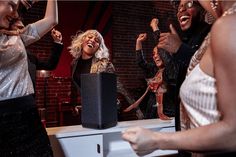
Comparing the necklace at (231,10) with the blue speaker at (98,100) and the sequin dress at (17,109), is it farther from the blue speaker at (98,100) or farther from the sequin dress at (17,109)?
the blue speaker at (98,100)

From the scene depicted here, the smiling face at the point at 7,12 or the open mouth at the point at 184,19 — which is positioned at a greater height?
the open mouth at the point at 184,19

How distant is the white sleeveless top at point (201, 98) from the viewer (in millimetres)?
661

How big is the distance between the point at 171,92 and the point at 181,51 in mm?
1193

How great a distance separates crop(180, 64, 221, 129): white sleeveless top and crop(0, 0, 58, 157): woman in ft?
2.86

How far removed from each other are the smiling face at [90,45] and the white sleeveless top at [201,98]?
2.40 m

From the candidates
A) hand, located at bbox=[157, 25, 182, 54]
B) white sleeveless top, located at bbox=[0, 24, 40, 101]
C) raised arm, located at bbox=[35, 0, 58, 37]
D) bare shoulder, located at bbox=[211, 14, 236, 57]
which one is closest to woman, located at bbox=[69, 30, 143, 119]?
raised arm, located at bbox=[35, 0, 58, 37]

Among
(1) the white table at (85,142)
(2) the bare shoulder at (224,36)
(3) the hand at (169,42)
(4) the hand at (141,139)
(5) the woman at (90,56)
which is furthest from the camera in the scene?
(5) the woman at (90,56)

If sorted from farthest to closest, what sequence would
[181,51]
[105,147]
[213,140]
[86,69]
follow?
[86,69], [105,147], [181,51], [213,140]

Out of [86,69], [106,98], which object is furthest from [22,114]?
[86,69]

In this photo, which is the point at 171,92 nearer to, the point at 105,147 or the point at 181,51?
the point at 105,147

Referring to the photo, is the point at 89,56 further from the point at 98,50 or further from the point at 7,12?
the point at 7,12

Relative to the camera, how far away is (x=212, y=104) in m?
0.67

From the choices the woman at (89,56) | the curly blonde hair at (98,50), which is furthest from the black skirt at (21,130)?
the curly blonde hair at (98,50)

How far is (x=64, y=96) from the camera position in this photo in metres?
5.18
